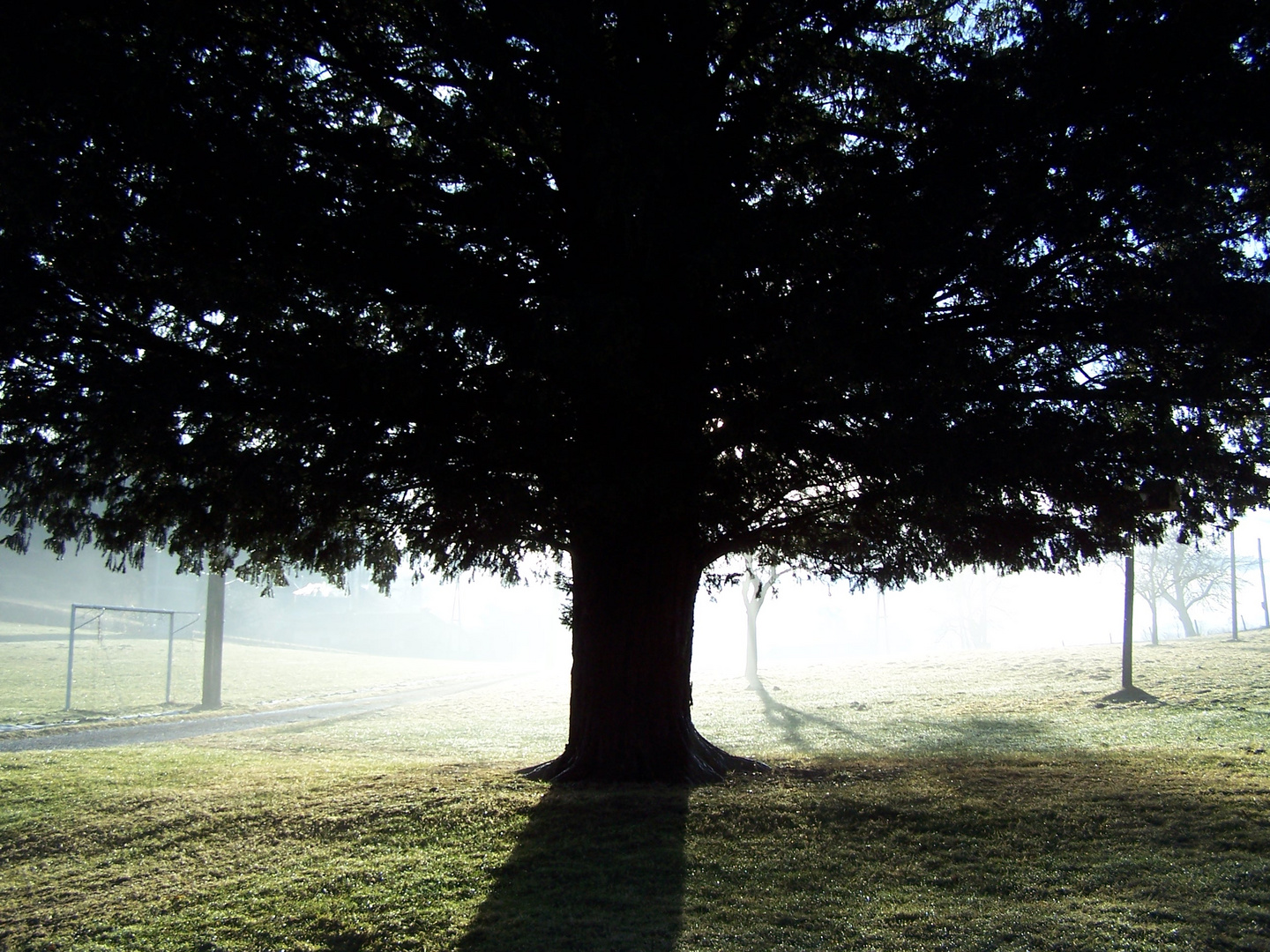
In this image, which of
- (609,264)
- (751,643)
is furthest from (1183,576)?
(609,264)

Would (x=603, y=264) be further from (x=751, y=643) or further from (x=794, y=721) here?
(x=751, y=643)

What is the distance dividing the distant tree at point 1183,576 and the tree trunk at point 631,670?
155 ft

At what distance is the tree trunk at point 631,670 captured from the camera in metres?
7.88

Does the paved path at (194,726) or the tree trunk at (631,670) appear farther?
the paved path at (194,726)

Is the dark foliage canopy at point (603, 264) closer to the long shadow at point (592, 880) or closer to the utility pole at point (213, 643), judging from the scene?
the long shadow at point (592, 880)

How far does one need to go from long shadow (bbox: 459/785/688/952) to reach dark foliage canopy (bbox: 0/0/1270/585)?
2.27 metres

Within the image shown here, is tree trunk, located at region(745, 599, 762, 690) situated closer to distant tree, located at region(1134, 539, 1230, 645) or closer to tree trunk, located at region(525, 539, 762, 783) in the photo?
tree trunk, located at region(525, 539, 762, 783)

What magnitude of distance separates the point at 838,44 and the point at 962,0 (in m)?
1.13

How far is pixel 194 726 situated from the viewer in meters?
16.5

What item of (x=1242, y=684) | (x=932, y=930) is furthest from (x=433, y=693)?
(x=932, y=930)

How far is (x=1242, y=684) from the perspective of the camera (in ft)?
58.9

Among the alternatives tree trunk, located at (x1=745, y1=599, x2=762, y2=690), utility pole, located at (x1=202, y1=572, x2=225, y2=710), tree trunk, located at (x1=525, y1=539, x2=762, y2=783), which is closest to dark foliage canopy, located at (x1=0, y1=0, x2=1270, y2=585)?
tree trunk, located at (x1=525, y1=539, x2=762, y2=783)

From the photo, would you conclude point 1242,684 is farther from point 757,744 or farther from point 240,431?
point 240,431

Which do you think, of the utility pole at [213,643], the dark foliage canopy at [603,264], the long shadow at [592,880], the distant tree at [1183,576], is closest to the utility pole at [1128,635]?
the dark foliage canopy at [603,264]
